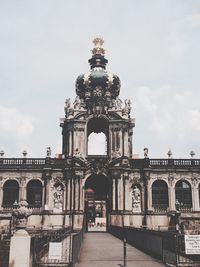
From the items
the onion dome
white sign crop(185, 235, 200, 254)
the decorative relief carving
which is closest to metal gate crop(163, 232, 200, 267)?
white sign crop(185, 235, 200, 254)

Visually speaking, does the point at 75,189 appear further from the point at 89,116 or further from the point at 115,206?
the point at 89,116

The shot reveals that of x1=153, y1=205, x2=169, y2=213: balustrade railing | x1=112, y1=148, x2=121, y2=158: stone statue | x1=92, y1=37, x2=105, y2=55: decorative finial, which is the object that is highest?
x1=92, y1=37, x2=105, y2=55: decorative finial

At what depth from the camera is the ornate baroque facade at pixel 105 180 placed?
43688mm

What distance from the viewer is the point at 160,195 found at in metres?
45.4

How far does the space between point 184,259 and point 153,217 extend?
25613mm

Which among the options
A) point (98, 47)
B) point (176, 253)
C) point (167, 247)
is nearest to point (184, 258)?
point (167, 247)

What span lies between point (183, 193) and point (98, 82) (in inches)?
749

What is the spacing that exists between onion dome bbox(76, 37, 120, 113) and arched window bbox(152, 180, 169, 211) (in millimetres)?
11653

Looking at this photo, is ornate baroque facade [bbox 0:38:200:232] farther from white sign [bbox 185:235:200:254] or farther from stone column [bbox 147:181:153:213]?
white sign [bbox 185:235:200:254]

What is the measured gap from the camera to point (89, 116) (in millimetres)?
46812

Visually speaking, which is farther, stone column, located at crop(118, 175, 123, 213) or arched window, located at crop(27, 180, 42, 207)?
arched window, located at crop(27, 180, 42, 207)

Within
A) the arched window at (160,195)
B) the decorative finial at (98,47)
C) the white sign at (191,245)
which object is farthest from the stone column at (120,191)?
the white sign at (191,245)

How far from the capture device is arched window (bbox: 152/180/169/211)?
4481 cm

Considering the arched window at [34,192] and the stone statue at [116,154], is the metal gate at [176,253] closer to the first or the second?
the stone statue at [116,154]
